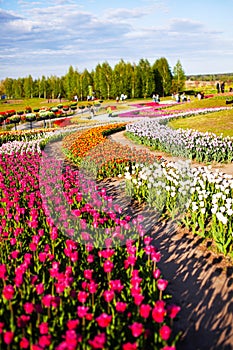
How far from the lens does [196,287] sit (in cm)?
469

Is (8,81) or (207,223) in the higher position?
(8,81)

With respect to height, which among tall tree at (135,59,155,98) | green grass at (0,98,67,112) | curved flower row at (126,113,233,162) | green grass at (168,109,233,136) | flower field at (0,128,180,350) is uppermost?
tall tree at (135,59,155,98)

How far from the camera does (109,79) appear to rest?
201 feet

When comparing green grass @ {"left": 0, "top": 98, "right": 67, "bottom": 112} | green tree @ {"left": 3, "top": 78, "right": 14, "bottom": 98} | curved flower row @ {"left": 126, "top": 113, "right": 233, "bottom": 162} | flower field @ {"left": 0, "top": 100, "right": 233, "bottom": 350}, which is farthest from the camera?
green tree @ {"left": 3, "top": 78, "right": 14, "bottom": 98}

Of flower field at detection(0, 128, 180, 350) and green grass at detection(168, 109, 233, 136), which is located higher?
green grass at detection(168, 109, 233, 136)

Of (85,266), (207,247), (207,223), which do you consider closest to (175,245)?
(207,247)

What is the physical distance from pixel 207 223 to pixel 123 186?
3.36 m

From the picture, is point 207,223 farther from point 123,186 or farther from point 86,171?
point 86,171

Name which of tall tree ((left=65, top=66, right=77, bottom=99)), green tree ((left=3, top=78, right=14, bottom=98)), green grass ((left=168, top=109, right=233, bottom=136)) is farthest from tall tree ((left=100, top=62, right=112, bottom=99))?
green grass ((left=168, top=109, right=233, bottom=136))

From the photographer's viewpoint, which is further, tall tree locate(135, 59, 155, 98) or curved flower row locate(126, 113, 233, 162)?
tall tree locate(135, 59, 155, 98)

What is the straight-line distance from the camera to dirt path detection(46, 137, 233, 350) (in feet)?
12.3

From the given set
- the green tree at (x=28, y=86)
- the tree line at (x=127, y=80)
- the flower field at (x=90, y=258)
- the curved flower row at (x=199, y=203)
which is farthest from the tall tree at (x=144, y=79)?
the curved flower row at (x=199, y=203)

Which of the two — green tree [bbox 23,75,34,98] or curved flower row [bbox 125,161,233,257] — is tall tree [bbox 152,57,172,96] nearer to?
green tree [bbox 23,75,34,98]

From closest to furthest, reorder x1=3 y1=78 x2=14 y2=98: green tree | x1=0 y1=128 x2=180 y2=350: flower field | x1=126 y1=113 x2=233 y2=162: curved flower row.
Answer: x1=0 y1=128 x2=180 y2=350: flower field
x1=126 y1=113 x2=233 y2=162: curved flower row
x1=3 y1=78 x2=14 y2=98: green tree
